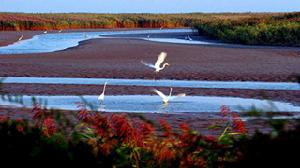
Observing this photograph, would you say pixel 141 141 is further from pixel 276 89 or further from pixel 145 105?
pixel 276 89

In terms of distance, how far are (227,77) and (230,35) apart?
99.7 feet

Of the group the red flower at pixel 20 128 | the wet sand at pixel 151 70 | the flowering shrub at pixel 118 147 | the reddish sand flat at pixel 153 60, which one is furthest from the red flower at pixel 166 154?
the reddish sand flat at pixel 153 60

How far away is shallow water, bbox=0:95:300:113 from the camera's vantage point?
54.2 feet

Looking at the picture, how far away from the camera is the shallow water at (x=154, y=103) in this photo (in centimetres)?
1653

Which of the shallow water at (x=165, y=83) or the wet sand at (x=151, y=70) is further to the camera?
the shallow water at (x=165, y=83)

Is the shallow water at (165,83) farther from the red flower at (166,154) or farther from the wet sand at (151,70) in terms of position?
the red flower at (166,154)

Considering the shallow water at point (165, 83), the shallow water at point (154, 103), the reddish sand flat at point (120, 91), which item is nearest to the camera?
the shallow water at point (154, 103)

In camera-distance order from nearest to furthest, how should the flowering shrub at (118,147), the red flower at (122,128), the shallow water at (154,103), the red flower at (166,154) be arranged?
the flowering shrub at (118,147)
the red flower at (166,154)
the red flower at (122,128)
the shallow water at (154,103)

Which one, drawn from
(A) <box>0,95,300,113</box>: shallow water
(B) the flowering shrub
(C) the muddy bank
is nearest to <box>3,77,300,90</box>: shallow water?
(C) the muddy bank

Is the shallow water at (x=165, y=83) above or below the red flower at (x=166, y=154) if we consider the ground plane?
below

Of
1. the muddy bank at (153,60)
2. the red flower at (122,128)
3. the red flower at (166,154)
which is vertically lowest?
the muddy bank at (153,60)

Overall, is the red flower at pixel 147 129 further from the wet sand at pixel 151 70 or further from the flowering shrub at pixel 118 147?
the wet sand at pixel 151 70

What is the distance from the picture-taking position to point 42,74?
25.8 metres

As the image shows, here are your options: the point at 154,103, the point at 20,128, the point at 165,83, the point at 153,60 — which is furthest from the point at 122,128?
the point at 153,60
